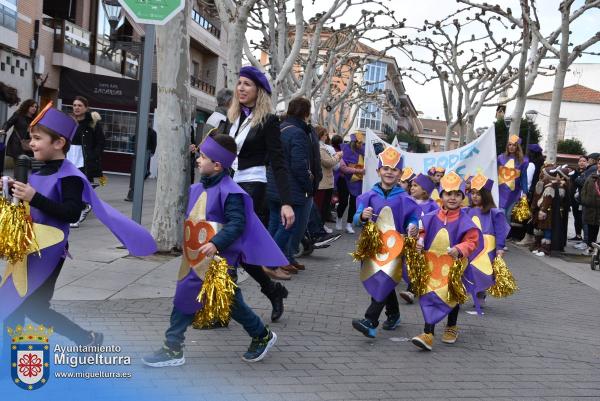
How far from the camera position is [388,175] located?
20.8 feet

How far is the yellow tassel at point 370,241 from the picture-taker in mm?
6250

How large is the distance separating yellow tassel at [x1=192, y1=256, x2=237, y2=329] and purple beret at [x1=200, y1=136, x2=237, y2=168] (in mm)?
625

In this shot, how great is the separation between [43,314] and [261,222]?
2.05m

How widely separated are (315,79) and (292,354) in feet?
98.8

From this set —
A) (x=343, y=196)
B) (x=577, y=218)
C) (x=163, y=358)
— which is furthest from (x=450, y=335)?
(x=577, y=218)

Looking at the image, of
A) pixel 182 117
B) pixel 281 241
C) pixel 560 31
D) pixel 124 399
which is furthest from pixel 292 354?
pixel 560 31

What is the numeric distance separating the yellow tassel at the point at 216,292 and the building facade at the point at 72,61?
552 inches

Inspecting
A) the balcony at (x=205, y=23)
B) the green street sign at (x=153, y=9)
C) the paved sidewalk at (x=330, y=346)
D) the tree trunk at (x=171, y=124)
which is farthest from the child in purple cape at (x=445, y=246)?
the balcony at (x=205, y=23)

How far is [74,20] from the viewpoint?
29.9 m

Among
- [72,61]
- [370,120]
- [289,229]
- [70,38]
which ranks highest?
[370,120]

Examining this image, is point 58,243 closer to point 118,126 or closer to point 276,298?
point 276,298

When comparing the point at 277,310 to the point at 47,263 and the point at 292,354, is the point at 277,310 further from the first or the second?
the point at 47,263

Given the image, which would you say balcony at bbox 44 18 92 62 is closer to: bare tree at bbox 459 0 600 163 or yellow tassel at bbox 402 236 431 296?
bare tree at bbox 459 0 600 163

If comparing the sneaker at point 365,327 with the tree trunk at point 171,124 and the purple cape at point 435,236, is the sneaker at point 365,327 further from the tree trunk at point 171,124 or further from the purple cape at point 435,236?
the tree trunk at point 171,124
